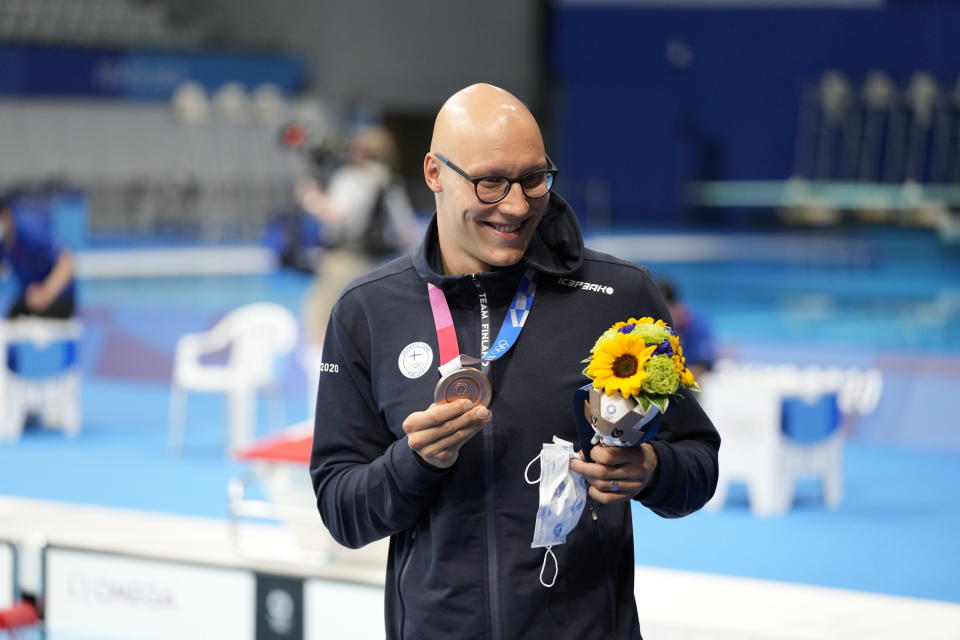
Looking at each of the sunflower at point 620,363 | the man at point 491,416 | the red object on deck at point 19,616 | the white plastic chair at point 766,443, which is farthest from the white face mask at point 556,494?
the white plastic chair at point 766,443

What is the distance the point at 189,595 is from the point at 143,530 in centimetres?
49

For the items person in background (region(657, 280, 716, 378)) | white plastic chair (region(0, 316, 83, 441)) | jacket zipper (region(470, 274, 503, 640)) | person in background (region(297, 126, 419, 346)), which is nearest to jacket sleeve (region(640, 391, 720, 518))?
jacket zipper (region(470, 274, 503, 640))

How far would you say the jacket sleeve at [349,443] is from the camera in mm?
2176

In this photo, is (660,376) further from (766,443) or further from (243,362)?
(243,362)

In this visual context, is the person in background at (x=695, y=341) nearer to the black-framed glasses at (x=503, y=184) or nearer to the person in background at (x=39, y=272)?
the person in background at (x=39, y=272)

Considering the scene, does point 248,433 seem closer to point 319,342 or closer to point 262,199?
point 319,342

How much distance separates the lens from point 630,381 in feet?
6.59

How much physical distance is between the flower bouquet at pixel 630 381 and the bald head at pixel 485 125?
0.35 metres

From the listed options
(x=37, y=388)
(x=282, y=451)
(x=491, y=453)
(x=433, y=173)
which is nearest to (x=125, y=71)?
(x=37, y=388)

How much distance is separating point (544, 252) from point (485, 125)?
0.26 meters

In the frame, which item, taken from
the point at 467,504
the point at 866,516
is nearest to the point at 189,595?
the point at 467,504

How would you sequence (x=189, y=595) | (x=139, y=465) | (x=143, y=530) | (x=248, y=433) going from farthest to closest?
(x=248, y=433) < (x=139, y=465) < (x=143, y=530) < (x=189, y=595)

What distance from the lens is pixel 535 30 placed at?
30.2 metres

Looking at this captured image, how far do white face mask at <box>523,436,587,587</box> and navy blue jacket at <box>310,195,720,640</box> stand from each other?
39 millimetres
